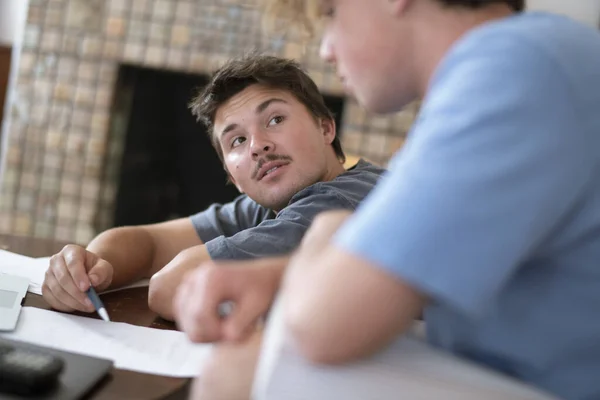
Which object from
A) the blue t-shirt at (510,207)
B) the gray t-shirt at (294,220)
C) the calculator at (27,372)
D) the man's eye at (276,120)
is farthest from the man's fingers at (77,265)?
the blue t-shirt at (510,207)

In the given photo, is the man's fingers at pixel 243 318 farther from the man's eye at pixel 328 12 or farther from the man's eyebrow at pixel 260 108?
the man's eyebrow at pixel 260 108

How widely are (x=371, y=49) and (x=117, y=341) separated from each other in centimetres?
42

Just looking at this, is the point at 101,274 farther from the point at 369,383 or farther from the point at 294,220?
the point at 369,383

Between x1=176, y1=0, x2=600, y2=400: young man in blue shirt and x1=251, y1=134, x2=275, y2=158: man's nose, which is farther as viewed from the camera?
x1=251, y1=134, x2=275, y2=158: man's nose

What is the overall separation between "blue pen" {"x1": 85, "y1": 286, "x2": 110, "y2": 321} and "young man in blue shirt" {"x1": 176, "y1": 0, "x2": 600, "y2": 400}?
15.7 inches

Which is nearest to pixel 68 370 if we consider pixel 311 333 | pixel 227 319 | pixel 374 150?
pixel 227 319

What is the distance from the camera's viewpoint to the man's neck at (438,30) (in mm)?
547

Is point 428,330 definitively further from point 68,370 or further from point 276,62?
point 276,62

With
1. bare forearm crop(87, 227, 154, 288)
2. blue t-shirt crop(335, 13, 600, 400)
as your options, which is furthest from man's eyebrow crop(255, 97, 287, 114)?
blue t-shirt crop(335, 13, 600, 400)

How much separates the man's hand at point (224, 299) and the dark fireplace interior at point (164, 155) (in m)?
2.19

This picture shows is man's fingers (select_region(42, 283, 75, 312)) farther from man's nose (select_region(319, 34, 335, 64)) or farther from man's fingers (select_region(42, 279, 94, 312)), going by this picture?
man's nose (select_region(319, 34, 335, 64))

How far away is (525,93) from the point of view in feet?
1.39

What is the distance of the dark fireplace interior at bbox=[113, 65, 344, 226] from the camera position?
2.76m

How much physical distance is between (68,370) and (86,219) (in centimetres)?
219
